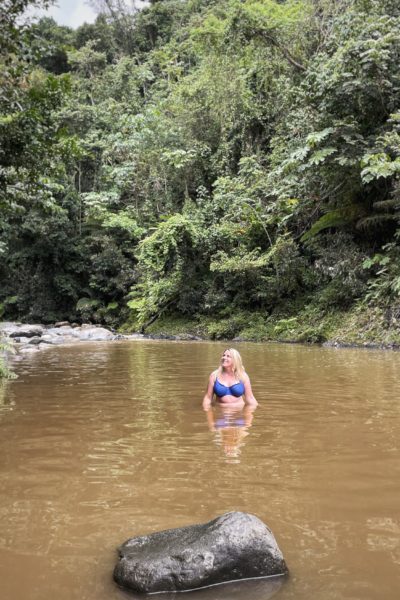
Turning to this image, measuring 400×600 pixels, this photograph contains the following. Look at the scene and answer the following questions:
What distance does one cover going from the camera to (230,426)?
222 inches

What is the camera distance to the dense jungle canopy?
11415 mm

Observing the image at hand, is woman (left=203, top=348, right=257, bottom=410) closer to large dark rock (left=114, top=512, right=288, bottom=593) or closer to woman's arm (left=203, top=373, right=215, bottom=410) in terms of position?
woman's arm (left=203, top=373, right=215, bottom=410)

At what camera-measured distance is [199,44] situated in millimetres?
23922

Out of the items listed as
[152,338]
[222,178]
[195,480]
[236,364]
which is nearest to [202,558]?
[195,480]

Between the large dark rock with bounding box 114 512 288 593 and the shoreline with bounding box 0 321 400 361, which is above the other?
the large dark rock with bounding box 114 512 288 593

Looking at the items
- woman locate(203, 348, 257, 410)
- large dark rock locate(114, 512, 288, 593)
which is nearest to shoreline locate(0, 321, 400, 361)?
woman locate(203, 348, 257, 410)

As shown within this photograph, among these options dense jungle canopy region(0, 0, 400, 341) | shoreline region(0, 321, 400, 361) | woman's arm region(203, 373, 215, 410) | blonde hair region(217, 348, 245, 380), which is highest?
dense jungle canopy region(0, 0, 400, 341)

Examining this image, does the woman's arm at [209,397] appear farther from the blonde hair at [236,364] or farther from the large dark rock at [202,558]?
the large dark rock at [202,558]

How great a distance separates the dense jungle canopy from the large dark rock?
6.51 metres

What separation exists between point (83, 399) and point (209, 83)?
2192cm

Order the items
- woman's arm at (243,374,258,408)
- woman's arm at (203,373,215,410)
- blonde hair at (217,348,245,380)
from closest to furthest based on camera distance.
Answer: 1. woman's arm at (203,373,215,410)
2. woman's arm at (243,374,258,408)
3. blonde hair at (217,348,245,380)

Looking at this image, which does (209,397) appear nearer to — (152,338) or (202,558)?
(202,558)

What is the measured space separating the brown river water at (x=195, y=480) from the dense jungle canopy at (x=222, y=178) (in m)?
4.38

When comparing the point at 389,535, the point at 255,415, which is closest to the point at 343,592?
the point at 389,535
